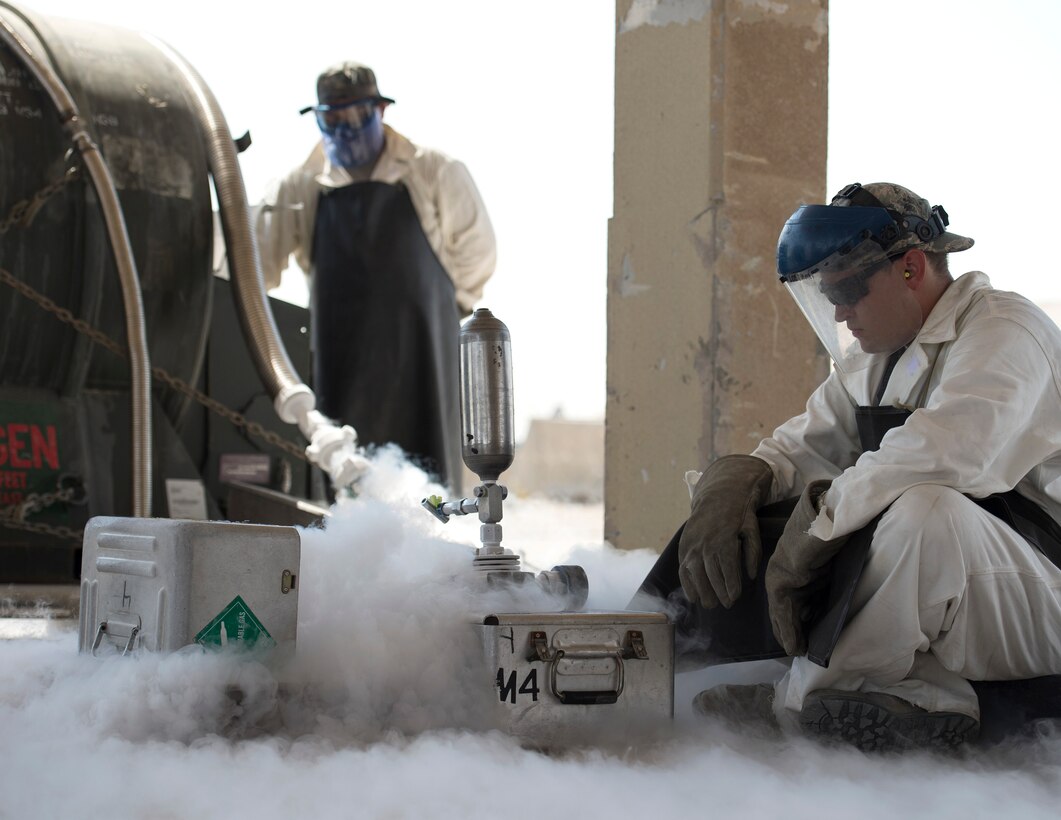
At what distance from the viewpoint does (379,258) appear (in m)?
5.41

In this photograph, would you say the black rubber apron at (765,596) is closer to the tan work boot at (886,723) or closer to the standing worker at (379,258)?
the tan work boot at (886,723)

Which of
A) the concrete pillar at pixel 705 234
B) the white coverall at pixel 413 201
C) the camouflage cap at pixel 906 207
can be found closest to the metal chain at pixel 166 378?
the white coverall at pixel 413 201

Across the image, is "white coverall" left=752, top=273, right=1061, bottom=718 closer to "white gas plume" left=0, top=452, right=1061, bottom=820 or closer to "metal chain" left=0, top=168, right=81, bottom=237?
"white gas plume" left=0, top=452, right=1061, bottom=820

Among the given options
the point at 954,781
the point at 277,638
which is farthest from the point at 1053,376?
the point at 277,638

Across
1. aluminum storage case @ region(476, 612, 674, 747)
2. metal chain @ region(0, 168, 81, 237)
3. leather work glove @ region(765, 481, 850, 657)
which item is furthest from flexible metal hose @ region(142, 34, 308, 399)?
leather work glove @ region(765, 481, 850, 657)

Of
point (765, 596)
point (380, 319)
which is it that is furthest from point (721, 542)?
point (380, 319)

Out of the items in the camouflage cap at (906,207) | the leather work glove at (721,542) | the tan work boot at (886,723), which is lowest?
the tan work boot at (886,723)

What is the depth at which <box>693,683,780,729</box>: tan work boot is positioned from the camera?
218 centimetres

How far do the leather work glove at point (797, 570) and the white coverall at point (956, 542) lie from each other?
0.11ft

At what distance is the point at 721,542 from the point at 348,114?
365cm

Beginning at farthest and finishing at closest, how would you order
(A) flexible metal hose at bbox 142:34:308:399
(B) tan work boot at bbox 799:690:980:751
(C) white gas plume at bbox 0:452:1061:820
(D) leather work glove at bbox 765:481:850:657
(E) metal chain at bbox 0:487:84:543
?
(A) flexible metal hose at bbox 142:34:308:399 → (E) metal chain at bbox 0:487:84:543 → (D) leather work glove at bbox 765:481:850:657 → (B) tan work boot at bbox 799:690:980:751 → (C) white gas plume at bbox 0:452:1061:820

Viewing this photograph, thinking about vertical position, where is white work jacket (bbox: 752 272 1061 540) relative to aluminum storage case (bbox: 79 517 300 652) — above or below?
above

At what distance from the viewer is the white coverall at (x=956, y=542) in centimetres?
191

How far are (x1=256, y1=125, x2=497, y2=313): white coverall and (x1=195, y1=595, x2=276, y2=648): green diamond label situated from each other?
12.0 ft
